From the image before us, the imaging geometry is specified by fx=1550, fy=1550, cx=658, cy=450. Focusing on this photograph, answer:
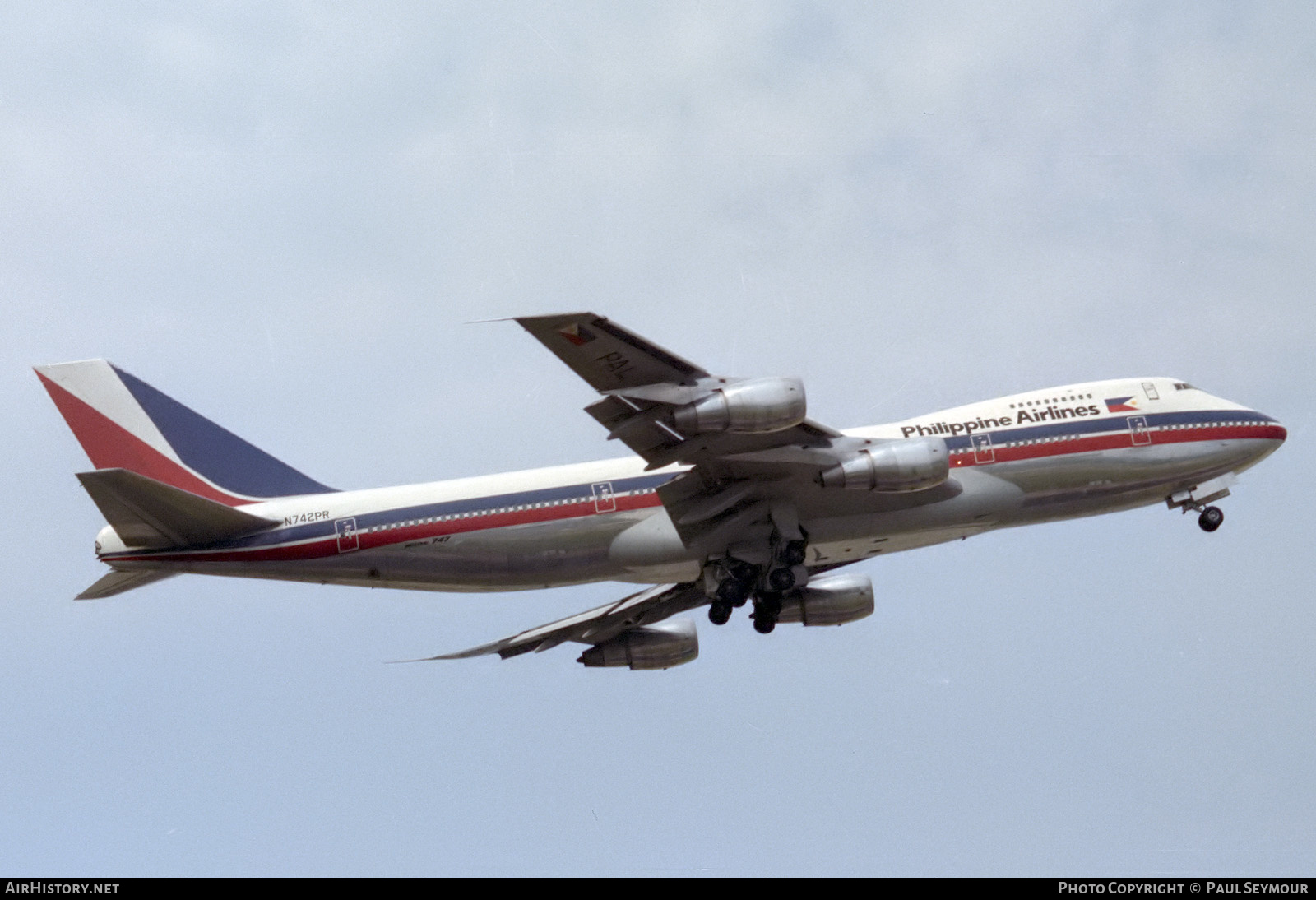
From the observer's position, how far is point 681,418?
112 feet

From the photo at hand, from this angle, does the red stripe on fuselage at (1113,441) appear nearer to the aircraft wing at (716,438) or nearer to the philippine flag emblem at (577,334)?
the aircraft wing at (716,438)

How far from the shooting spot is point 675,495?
129ft

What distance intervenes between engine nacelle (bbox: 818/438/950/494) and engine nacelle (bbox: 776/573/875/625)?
23.9ft

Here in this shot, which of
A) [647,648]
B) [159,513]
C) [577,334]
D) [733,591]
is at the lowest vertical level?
[647,648]

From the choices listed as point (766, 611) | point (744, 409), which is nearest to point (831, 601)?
point (766, 611)

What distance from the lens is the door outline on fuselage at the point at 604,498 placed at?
130 feet

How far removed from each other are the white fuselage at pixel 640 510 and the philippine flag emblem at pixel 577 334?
7.32m

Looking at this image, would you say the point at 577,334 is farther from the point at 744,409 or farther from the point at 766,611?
the point at 766,611

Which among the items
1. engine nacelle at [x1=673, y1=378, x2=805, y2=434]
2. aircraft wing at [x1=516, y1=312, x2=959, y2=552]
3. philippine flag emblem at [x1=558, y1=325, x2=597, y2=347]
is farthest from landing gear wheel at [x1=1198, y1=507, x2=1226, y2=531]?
philippine flag emblem at [x1=558, y1=325, x2=597, y2=347]

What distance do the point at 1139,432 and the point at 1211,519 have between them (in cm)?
360

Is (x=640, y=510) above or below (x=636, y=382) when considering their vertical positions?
below

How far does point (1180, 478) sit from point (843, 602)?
9.94m
